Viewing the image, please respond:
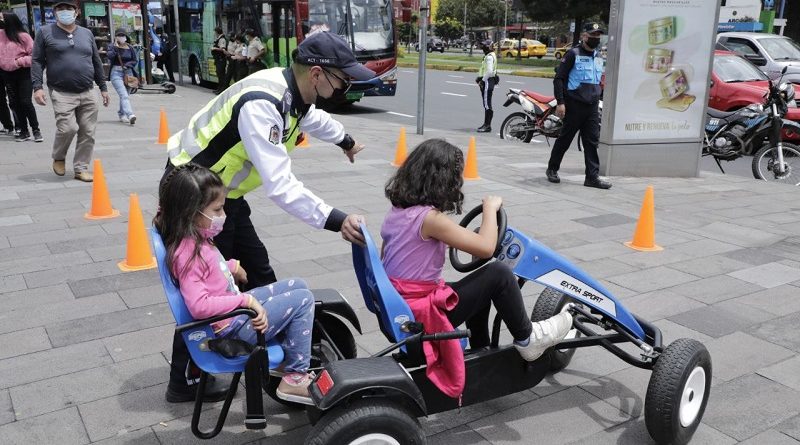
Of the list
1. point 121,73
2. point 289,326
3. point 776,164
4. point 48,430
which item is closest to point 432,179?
point 289,326

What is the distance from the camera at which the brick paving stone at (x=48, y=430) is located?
9.20 feet

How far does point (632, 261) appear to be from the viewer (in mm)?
5383

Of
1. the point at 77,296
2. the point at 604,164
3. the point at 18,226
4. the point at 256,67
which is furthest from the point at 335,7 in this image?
the point at 77,296

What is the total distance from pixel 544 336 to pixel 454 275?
2.10 meters

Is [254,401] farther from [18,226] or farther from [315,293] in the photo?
[18,226]

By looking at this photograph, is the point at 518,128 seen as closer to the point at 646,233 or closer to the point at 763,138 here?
the point at 763,138

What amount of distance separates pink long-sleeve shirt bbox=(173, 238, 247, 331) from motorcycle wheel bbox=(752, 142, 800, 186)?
8484 millimetres

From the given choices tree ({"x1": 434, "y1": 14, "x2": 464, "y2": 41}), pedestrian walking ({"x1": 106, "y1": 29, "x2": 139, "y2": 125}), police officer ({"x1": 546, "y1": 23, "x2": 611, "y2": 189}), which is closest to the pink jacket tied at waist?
police officer ({"x1": 546, "y1": 23, "x2": 611, "y2": 189})

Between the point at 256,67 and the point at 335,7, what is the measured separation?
2.51 m

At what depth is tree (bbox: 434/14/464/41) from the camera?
83.6 meters

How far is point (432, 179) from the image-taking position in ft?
8.79

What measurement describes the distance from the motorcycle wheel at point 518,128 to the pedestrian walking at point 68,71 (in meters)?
6.86

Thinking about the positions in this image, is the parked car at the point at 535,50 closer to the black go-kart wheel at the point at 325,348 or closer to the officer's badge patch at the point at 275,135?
the black go-kart wheel at the point at 325,348

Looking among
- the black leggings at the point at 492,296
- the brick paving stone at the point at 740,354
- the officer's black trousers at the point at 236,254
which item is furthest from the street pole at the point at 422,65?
the black leggings at the point at 492,296
